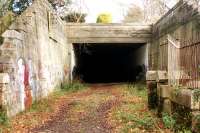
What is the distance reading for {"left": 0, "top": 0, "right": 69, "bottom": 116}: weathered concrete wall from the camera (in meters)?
10.4

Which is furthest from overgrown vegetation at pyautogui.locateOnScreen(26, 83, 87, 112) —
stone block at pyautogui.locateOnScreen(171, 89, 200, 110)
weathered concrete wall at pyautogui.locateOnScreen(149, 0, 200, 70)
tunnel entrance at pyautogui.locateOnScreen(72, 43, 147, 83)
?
tunnel entrance at pyautogui.locateOnScreen(72, 43, 147, 83)

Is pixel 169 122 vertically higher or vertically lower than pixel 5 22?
lower

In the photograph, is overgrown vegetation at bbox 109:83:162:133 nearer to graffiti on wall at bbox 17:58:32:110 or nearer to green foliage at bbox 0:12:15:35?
graffiti on wall at bbox 17:58:32:110

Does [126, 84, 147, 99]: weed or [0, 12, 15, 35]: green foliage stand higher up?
[0, 12, 15, 35]: green foliage

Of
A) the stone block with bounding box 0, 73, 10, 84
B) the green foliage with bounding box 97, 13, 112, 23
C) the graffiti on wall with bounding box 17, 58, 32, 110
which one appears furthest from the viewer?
the green foliage with bounding box 97, 13, 112, 23

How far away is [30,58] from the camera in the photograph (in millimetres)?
12609

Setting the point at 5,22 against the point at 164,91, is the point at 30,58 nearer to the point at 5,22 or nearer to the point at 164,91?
the point at 5,22

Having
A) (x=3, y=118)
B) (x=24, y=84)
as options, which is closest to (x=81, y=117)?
(x=3, y=118)

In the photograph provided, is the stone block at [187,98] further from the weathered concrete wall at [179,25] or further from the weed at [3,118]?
the weed at [3,118]

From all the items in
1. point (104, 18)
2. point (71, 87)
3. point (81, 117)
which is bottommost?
point (81, 117)

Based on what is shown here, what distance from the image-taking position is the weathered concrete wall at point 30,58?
10.4 m

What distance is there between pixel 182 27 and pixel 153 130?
6.81 m

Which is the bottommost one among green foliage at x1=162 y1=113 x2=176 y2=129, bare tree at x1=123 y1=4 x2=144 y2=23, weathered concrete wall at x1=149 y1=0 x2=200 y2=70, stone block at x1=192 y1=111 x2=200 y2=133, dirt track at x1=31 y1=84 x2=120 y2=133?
dirt track at x1=31 y1=84 x2=120 y2=133

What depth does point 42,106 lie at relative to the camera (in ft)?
40.0
